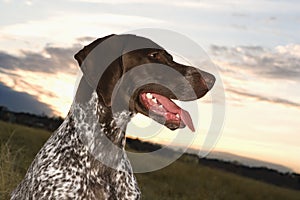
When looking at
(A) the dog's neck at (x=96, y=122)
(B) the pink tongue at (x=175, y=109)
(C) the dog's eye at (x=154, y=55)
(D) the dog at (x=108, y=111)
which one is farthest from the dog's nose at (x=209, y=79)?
(A) the dog's neck at (x=96, y=122)

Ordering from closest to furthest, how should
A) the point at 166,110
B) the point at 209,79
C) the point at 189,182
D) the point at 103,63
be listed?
1. the point at 103,63
2. the point at 209,79
3. the point at 166,110
4. the point at 189,182

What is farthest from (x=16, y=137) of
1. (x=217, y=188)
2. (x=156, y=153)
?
(x=156, y=153)

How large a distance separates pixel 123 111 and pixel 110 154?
554 millimetres

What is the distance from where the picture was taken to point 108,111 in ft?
24.5

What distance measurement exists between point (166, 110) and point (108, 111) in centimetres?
69

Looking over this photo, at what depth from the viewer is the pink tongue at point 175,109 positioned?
7.66 m

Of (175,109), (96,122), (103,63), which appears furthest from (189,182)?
(103,63)

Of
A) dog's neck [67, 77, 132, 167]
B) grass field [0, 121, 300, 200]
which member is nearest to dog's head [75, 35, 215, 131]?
dog's neck [67, 77, 132, 167]

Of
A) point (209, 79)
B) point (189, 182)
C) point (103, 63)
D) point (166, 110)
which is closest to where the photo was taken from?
point (103, 63)

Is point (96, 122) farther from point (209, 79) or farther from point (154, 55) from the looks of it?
point (209, 79)

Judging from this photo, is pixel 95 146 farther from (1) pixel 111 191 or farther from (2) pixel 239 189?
(2) pixel 239 189

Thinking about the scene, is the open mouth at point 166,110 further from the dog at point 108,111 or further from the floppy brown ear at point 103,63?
the floppy brown ear at point 103,63

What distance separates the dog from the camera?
7352mm

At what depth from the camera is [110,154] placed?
7.68m
